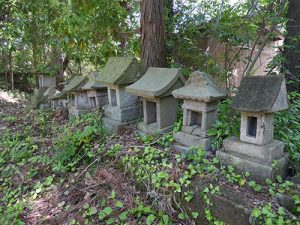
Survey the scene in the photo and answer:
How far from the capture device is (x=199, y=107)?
3574mm

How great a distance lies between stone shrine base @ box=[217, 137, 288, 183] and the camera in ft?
9.67

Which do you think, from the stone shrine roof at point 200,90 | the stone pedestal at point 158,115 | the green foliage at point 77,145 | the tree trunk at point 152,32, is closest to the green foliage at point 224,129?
the stone shrine roof at point 200,90

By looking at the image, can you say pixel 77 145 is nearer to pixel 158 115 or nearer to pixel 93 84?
pixel 93 84

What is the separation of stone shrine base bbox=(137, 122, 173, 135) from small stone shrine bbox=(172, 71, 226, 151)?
1.23 ft

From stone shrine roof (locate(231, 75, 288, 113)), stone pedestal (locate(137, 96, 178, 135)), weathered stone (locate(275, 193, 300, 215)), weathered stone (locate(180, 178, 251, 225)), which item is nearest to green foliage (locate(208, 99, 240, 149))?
stone shrine roof (locate(231, 75, 288, 113))

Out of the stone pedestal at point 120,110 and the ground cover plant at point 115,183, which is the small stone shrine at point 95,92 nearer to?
the ground cover plant at point 115,183

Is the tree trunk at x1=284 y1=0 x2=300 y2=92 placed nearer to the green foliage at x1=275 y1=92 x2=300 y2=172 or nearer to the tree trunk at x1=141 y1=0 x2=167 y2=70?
the green foliage at x1=275 y1=92 x2=300 y2=172

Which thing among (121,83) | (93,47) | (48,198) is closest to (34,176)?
(48,198)

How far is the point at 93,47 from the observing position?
713 centimetres

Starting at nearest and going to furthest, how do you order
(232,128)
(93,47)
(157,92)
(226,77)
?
(232,128), (157,92), (226,77), (93,47)

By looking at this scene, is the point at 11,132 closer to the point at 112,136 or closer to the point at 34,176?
the point at 34,176

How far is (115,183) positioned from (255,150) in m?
1.91

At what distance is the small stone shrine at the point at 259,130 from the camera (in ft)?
9.45

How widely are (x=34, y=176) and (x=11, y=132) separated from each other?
250cm
